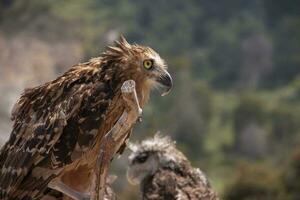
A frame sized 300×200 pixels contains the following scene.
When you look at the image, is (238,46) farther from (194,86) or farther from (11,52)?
(11,52)

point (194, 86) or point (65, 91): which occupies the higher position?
point (194, 86)

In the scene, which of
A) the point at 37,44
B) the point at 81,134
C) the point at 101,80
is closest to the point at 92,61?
the point at 101,80

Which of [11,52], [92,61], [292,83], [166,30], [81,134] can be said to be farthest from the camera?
[166,30]

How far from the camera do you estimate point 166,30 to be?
6706 centimetres

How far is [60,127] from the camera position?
18.1 feet

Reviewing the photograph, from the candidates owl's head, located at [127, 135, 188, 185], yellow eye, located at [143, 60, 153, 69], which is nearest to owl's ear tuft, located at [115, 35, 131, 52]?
yellow eye, located at [143, 60, 153, 69]

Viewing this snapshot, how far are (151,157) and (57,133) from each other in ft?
8.93

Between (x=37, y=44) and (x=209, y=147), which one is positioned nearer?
(x=37, y=44)

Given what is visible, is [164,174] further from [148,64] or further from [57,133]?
[57,133]

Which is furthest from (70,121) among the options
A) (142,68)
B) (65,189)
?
(142,68)

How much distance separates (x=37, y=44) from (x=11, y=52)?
2.22 meters

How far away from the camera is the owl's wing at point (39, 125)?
18.1 feet

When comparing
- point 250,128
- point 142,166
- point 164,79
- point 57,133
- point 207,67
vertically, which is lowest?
point 57,133

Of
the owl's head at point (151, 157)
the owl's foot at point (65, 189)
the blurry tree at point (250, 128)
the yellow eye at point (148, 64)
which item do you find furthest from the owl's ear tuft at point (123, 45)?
the blurry tree at point (250, 128)
